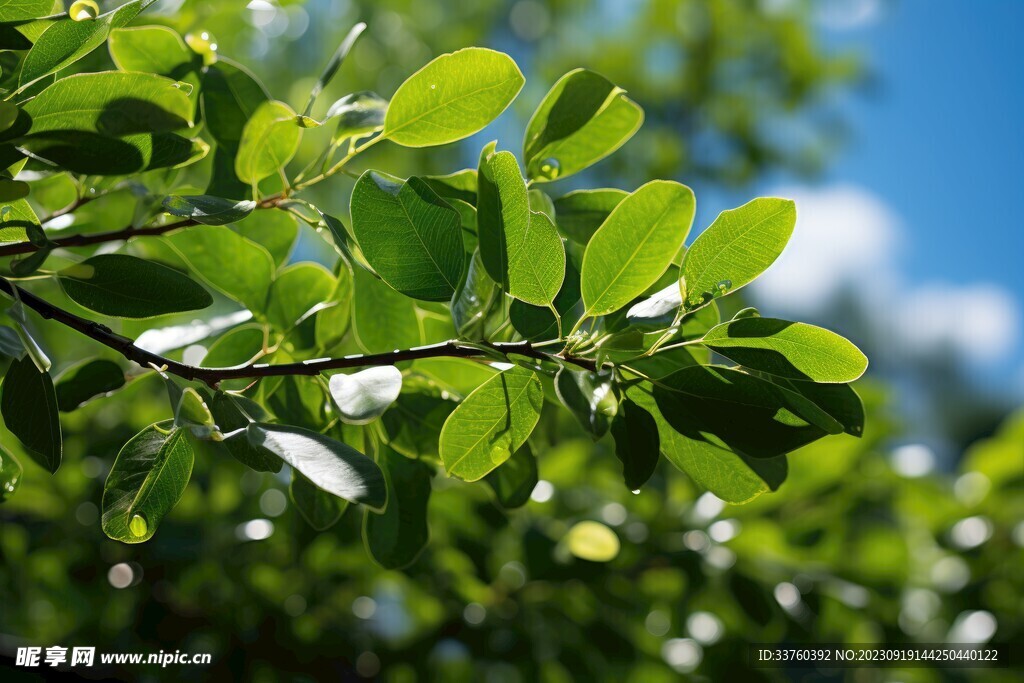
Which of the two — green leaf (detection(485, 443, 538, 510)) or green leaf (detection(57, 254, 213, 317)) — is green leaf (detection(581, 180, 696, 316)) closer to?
green leaf (detection(485, 443, 538, 510))

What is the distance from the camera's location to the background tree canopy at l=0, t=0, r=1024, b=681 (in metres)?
0.41

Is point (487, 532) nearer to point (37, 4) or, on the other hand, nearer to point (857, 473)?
point (857, 473)

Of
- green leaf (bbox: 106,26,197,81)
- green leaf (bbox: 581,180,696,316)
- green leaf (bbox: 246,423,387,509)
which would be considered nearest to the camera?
green leaf (bbox: 246,423,387,509)

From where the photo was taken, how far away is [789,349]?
42 cm

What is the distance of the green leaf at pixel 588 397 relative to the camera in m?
0.36

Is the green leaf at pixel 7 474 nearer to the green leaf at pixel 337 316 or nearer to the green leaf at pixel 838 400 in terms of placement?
the green leaf at pixel 337 316

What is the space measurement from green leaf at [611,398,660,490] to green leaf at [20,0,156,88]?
0.31m

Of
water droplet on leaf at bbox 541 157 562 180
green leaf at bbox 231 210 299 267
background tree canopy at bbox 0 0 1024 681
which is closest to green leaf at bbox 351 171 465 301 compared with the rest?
background tree canopy at bbox 0 0 1024 681

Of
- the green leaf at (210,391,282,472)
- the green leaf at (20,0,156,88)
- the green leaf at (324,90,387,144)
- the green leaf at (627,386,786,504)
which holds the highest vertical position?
the green leaf at (20,0,156,88)

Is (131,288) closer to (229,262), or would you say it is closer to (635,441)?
(229,262)

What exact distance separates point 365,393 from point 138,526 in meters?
0.13

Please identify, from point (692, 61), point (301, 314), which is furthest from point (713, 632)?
point (692, 61)

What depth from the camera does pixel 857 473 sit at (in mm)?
1146

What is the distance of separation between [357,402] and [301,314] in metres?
0.22
